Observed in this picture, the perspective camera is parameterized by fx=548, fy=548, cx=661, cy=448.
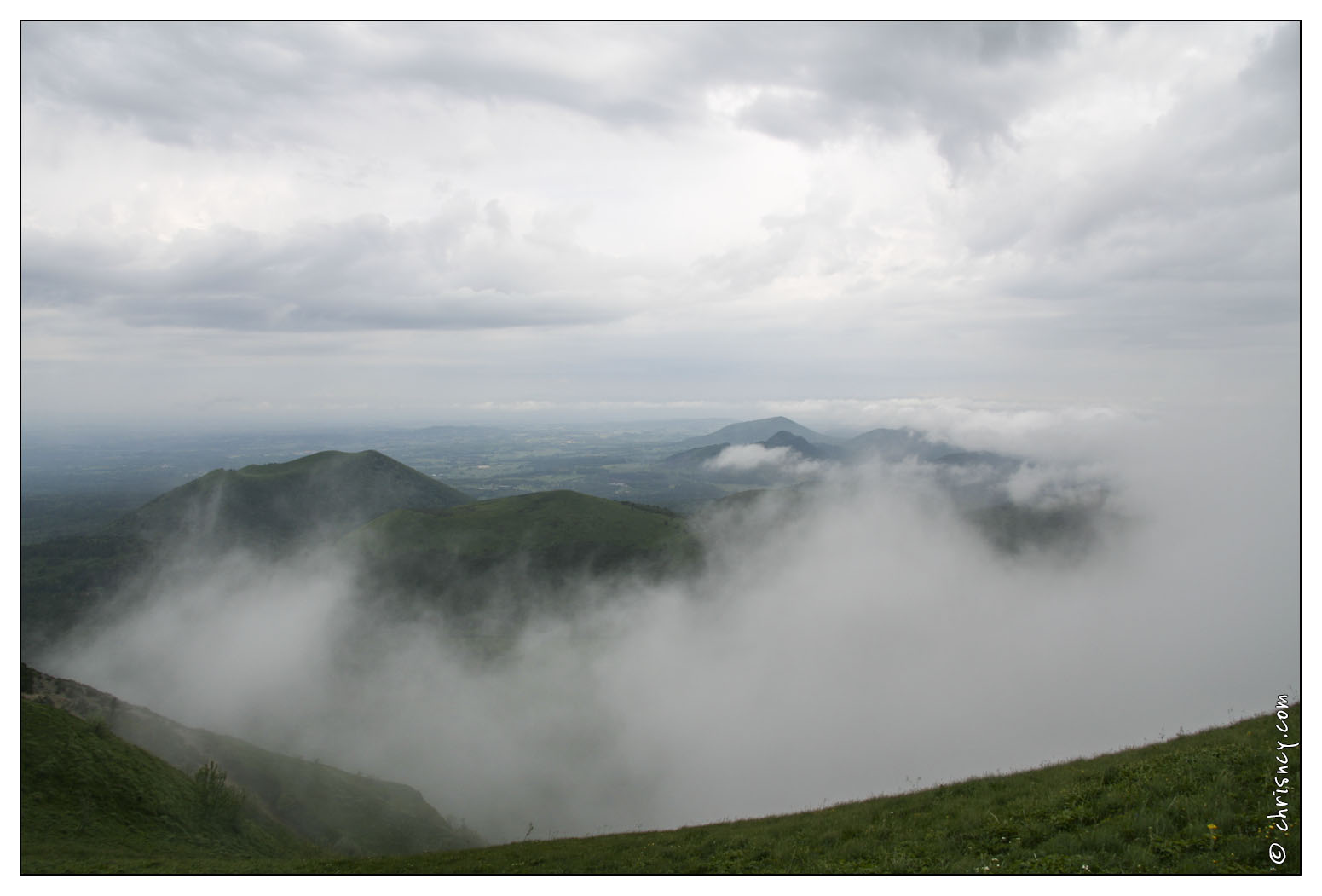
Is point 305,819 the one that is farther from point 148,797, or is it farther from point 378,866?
point 378,866

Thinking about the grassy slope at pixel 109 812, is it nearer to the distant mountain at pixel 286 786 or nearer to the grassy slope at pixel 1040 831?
the grassy slope at pixel 1040 831

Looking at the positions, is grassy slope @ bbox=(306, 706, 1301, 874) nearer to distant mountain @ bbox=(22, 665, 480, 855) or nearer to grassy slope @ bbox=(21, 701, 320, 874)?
grassy slope @ bbox=(21, 701, 320, 874)

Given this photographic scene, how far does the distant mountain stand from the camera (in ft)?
237

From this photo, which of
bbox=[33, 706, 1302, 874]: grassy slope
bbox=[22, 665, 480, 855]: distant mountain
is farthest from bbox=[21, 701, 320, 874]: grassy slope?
bbox=[22, 665, 480, 855]: distant mountain

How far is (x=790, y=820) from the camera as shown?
3303cm

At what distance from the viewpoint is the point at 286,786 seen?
8306cm

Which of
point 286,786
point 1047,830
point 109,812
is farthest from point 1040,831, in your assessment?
point 286,786

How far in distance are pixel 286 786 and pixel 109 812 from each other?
50601mm

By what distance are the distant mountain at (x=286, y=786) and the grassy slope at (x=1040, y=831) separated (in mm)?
52501

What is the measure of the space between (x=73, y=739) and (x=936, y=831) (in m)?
66.1

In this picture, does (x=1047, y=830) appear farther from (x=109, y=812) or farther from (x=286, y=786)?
(x=286, y=786)

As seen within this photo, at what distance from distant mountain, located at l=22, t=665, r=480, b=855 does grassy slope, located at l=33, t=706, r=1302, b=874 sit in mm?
52501

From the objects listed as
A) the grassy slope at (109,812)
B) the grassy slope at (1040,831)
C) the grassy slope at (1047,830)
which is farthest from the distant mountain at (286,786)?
the grassy slope at (1047,830)

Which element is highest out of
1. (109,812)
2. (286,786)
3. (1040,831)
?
(1040,831)
